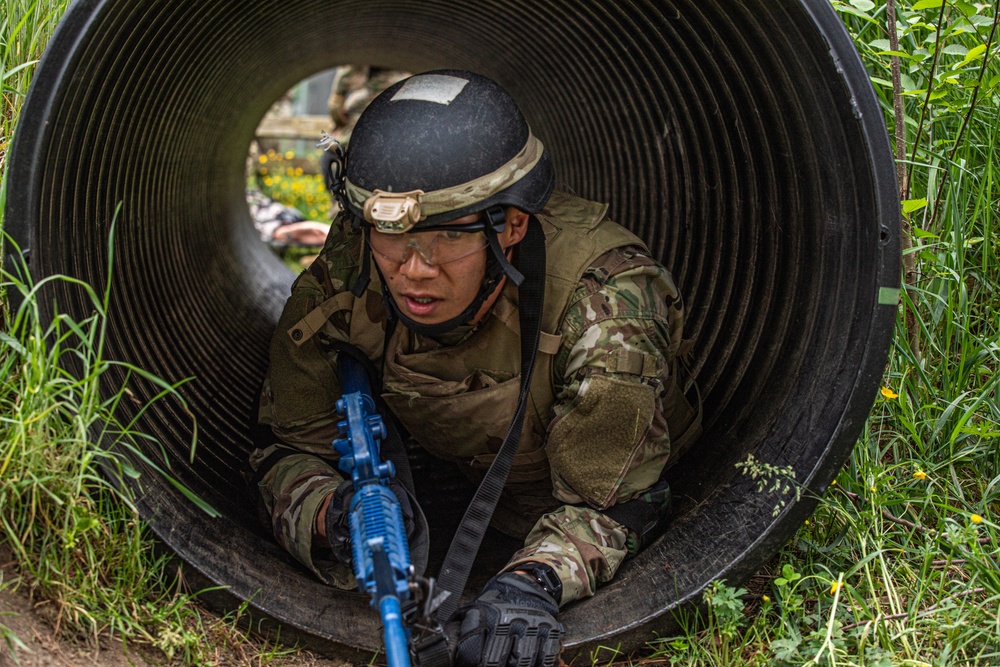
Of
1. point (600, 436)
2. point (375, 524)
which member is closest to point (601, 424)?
point (600, 436)

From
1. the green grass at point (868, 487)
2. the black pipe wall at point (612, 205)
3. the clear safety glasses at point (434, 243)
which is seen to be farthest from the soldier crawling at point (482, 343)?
the green grass at point (868, 487)

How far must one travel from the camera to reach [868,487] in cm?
281

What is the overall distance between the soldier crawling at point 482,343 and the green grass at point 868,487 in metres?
0.34

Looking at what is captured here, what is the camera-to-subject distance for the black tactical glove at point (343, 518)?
264 cm

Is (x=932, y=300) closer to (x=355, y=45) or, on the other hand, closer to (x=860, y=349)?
(x=860, y=349)

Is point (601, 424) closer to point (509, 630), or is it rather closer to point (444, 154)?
point (509, 630)

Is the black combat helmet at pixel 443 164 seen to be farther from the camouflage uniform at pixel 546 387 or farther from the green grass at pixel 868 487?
the green grass at pixel 868 487

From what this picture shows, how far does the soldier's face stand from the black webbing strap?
0.23 feet

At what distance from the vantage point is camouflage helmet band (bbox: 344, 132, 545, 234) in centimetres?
242

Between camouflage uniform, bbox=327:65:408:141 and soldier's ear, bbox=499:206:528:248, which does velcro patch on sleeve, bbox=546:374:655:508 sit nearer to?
→ soldier's ear, bbox=499:206:528:248

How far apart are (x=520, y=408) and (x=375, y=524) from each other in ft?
2.02

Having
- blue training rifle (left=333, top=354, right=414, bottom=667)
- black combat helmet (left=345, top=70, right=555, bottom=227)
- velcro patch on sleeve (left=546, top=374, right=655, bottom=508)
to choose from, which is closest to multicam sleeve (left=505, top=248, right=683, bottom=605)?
velcro patch on sleeve (left=546, top=374, right=655, bottom=508)

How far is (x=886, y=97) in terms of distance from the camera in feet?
12.3

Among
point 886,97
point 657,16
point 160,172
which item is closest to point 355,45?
point 160,172
